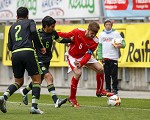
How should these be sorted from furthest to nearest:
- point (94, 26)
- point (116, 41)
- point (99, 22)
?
1. point (99, 22)
2. point (116, 41)
3. point (94, 26)

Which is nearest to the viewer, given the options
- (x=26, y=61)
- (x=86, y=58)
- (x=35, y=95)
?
(x=26, y=61)

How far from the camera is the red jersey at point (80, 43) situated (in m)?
16.3

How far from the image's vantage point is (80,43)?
53.9 feet

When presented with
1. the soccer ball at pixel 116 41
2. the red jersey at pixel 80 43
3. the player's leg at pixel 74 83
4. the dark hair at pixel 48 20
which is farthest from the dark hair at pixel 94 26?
the soccer ball at pixel 116 41

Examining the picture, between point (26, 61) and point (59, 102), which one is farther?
point (59, 102)

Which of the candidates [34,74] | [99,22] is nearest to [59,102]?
[34,74]

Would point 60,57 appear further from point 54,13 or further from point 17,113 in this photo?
point 17,113

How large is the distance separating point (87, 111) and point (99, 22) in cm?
896

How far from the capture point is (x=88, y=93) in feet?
70.3

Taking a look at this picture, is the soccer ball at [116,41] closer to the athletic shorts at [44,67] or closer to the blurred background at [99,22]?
the blurred background at [99,22]

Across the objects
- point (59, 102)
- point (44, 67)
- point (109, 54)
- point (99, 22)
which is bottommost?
point (59, 102)

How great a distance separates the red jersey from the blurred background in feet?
18.6

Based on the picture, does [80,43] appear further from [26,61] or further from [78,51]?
[26,61]

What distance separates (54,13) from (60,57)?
5.73ft
